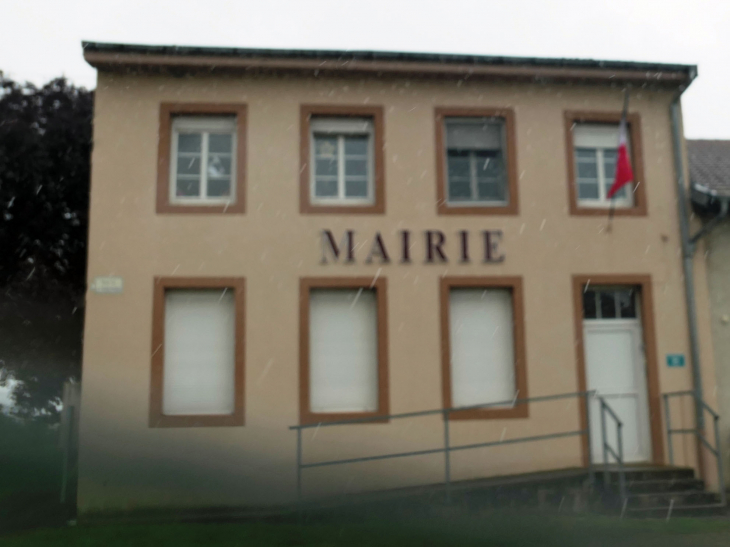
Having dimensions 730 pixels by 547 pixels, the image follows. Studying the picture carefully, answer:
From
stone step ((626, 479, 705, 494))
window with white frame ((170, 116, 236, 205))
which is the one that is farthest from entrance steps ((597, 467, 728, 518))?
window with white frame ((170, 116, 236, 205))

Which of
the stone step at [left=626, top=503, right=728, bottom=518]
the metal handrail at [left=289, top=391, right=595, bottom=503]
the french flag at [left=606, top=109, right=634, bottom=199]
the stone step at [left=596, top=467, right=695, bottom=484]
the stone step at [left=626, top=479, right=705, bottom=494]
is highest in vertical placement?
the french flag at [left=606, top=109, right=634, bottom=199]

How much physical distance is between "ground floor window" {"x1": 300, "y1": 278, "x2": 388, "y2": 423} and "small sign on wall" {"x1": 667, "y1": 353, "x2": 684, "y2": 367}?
387 centimetres

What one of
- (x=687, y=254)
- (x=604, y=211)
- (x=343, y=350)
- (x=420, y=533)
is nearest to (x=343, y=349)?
(x=343, y=350)

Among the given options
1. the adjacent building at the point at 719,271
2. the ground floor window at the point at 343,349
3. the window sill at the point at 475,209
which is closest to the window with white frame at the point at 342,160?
the window sill at the point at 475,209

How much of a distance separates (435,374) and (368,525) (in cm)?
237

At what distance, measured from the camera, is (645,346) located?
34.9 feet

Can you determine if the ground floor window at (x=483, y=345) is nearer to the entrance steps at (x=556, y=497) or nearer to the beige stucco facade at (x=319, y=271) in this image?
the beige stucco facade at (x=319, y=271)

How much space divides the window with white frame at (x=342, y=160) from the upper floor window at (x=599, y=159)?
284 cm

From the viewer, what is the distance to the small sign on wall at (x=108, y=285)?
33.0 ft

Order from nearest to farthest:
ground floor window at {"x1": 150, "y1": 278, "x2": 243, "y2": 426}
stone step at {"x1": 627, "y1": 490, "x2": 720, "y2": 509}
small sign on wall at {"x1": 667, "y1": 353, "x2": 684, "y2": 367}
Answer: stone step at {"x1": 627, "y1": 490, "x2": 720, "y2": 509}
ground floor window at {"x1": 150, "y1": 278, "x2": 243, "y2": 426}
small sign on wall at {"x1": 667, "y1": 353, "x2": 684, "y2": 367}

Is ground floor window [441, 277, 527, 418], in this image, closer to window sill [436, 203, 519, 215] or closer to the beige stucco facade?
the beige stucco facade

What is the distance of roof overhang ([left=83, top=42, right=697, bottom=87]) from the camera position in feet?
34.0

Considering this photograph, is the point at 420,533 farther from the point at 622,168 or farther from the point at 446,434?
the point at 622,168

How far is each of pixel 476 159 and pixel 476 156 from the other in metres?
0.04
